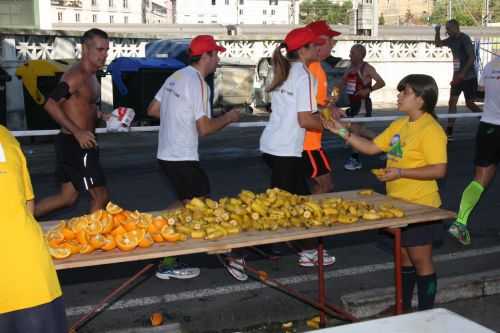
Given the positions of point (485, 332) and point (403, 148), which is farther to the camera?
point (403, 148)

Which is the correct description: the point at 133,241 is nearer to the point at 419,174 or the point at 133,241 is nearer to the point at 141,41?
the point at 419,174

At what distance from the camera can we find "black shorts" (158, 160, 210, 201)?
6.12m

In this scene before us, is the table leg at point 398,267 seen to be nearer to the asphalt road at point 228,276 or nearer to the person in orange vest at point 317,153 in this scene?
the asphalt road at point 228,276

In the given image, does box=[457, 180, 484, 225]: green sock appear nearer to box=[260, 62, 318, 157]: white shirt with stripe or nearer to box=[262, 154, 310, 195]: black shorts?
box=[262, 154, 310, 195]: black shorts

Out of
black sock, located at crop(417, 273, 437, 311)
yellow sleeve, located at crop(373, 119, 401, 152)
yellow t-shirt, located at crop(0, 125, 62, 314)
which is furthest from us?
yellow sleeve, located at crop(373, 119, 401, 152)

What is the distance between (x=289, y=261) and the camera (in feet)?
22.1

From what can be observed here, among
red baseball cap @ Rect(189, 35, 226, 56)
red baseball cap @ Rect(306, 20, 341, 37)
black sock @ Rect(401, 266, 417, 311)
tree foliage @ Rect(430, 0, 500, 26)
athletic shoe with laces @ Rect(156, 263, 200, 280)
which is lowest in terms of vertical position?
athletic shoe with laces @ Rect(156, 263, 200, 280)

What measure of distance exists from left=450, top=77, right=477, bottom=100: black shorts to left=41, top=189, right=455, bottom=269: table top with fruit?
9.15m

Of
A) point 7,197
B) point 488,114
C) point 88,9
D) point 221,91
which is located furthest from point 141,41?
point 88,9

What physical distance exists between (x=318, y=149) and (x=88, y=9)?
3457 inches

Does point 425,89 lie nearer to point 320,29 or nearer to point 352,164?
point 320,29

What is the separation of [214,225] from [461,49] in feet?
34.4

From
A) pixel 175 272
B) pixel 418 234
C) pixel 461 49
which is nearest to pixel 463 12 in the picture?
pixel 461 49

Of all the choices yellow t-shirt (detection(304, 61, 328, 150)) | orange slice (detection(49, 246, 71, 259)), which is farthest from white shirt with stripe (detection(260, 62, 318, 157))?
orange slice (detection(49, 246, 71, 259))
